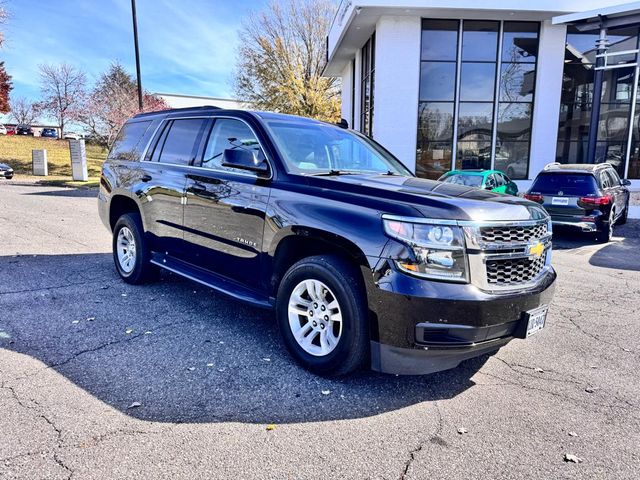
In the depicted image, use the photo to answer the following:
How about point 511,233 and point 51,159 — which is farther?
point 51,159

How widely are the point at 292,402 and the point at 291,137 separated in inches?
91.1

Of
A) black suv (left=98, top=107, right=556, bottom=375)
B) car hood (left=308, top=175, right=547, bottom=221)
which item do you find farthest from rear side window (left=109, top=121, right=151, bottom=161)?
car hood (left=308, top=175, right=547, bottom=221)

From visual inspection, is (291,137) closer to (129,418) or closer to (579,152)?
(129,418)

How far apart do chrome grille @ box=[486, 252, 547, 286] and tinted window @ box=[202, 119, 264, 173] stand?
2.15 metres

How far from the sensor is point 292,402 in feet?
10.2

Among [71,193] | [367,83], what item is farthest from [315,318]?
[367,83]

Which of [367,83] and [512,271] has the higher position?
[367,83]

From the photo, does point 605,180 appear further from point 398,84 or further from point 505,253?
point 505,253

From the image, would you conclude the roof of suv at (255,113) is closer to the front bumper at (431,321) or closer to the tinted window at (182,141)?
the tinted window at (182,141)

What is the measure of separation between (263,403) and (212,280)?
5.27 feet

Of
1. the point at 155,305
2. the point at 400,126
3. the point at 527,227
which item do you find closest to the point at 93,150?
the point at 400,126

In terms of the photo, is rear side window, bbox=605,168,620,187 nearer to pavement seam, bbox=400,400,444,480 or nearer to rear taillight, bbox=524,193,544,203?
rear taillight, bbox=524,193,544,203

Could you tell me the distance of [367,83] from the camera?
20141 millimetres

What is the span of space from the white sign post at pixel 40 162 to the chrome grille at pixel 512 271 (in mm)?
27740
